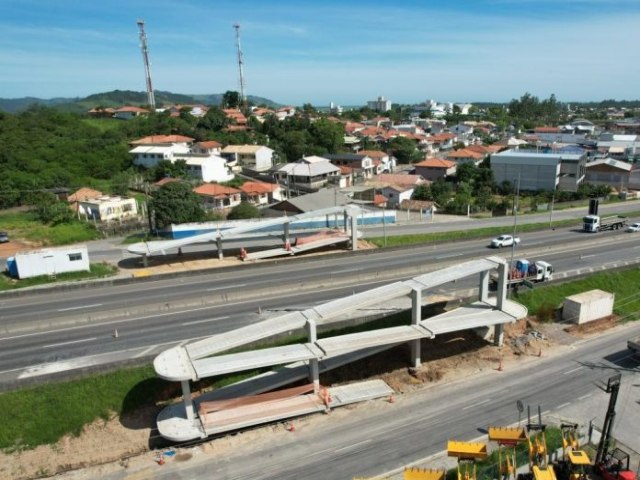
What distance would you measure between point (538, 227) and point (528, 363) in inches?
1088

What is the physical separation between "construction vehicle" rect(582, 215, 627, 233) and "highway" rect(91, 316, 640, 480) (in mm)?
24228

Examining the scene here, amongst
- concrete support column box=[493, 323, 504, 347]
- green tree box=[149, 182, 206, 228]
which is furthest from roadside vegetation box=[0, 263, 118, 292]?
concrete support column box=[493, 323, 504, 347]

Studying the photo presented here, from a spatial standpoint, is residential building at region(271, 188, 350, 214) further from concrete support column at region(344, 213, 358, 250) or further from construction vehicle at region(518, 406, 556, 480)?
construction vehicle at region(518, 406, 556, 480)

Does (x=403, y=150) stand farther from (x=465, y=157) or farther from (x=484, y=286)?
(x=484, y=286)

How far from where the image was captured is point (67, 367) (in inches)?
887

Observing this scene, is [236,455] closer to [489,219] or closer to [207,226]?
[207,226]

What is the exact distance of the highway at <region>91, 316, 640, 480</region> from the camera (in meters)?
17.6

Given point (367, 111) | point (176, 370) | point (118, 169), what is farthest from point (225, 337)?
point (367, 111)

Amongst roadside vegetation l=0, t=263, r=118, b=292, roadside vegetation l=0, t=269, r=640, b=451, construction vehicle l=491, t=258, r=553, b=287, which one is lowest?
roadside vegetation l=0, t=269, r=640, b=451

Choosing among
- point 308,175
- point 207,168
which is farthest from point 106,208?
point 308,175

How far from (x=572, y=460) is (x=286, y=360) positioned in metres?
11.0

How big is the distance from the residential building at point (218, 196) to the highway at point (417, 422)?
4268 cm

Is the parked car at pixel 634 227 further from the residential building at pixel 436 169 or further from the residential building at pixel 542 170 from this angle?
the residential building at pixel 436 169

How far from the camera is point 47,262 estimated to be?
114 feet
